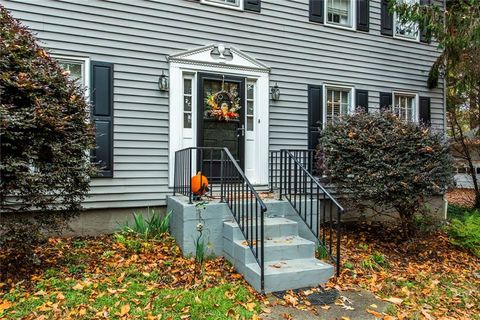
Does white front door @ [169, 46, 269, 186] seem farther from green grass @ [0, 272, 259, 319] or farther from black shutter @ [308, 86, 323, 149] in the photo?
green grass @ [0, 272, 259, 319]

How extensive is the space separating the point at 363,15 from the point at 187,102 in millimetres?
4463

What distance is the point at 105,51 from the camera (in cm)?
547

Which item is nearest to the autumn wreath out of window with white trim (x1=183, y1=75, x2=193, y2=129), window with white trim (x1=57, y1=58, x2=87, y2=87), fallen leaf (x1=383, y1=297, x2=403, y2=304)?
window with white trim (x1=183, y1=75, x2=193, y2=129)

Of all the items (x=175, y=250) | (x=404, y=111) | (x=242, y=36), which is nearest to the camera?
(x=175, y=250)

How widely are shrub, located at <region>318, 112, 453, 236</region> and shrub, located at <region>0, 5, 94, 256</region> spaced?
147 inches

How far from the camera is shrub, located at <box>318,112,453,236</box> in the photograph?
5.27 m

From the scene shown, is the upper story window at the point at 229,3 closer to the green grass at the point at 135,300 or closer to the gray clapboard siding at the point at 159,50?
the gray clapboard siding at the point at 159,50

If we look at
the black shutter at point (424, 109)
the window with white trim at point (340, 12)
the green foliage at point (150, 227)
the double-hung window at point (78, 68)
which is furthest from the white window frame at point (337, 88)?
the double-hung window at point (78, 68)

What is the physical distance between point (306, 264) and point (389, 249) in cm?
232

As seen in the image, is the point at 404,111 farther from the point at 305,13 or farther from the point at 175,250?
the point at 175,250

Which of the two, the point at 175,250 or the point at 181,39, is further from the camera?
the point at 181,39

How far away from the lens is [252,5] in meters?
6.53

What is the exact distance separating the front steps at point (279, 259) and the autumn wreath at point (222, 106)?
2.17m

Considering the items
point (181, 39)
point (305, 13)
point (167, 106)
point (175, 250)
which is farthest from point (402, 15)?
point (175, 250)
